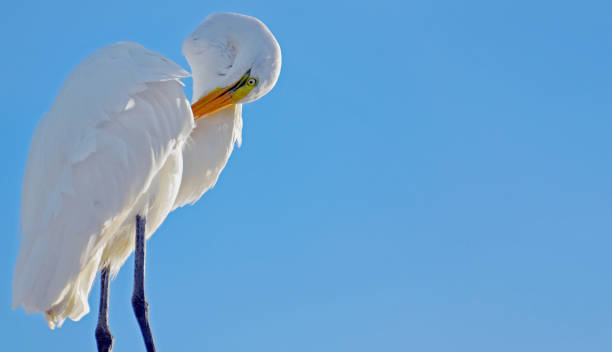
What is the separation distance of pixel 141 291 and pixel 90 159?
1.15m

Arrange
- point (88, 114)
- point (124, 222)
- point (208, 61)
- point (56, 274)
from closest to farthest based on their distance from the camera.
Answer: point (56, 274) < point (88, 114) < point (124, 222) < point (208, 61)

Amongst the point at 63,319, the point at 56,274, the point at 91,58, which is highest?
the point at 91,58

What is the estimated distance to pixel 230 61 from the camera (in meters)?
6.62

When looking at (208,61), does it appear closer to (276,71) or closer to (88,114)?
(276,71)

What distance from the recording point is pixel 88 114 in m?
5.57

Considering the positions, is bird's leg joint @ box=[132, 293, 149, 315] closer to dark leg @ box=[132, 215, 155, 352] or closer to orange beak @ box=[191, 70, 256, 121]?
dark leg @ box=[132, 215, 155, 352]

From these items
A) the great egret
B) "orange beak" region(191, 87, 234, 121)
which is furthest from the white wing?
"orange beak" region(191, 87, 234, 121)

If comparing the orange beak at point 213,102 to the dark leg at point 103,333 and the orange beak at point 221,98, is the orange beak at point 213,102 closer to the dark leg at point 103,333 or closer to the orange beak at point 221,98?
the orange beak at point 221,98

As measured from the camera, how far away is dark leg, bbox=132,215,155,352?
6.09 m

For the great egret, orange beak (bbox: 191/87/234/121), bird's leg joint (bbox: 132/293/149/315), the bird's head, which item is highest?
the bird's head

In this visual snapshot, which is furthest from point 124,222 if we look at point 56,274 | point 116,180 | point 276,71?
point 276,71

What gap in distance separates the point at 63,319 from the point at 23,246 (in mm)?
1441

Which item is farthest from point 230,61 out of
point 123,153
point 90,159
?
point 90,159

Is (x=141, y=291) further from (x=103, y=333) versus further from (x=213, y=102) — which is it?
(x=213, y=102)
